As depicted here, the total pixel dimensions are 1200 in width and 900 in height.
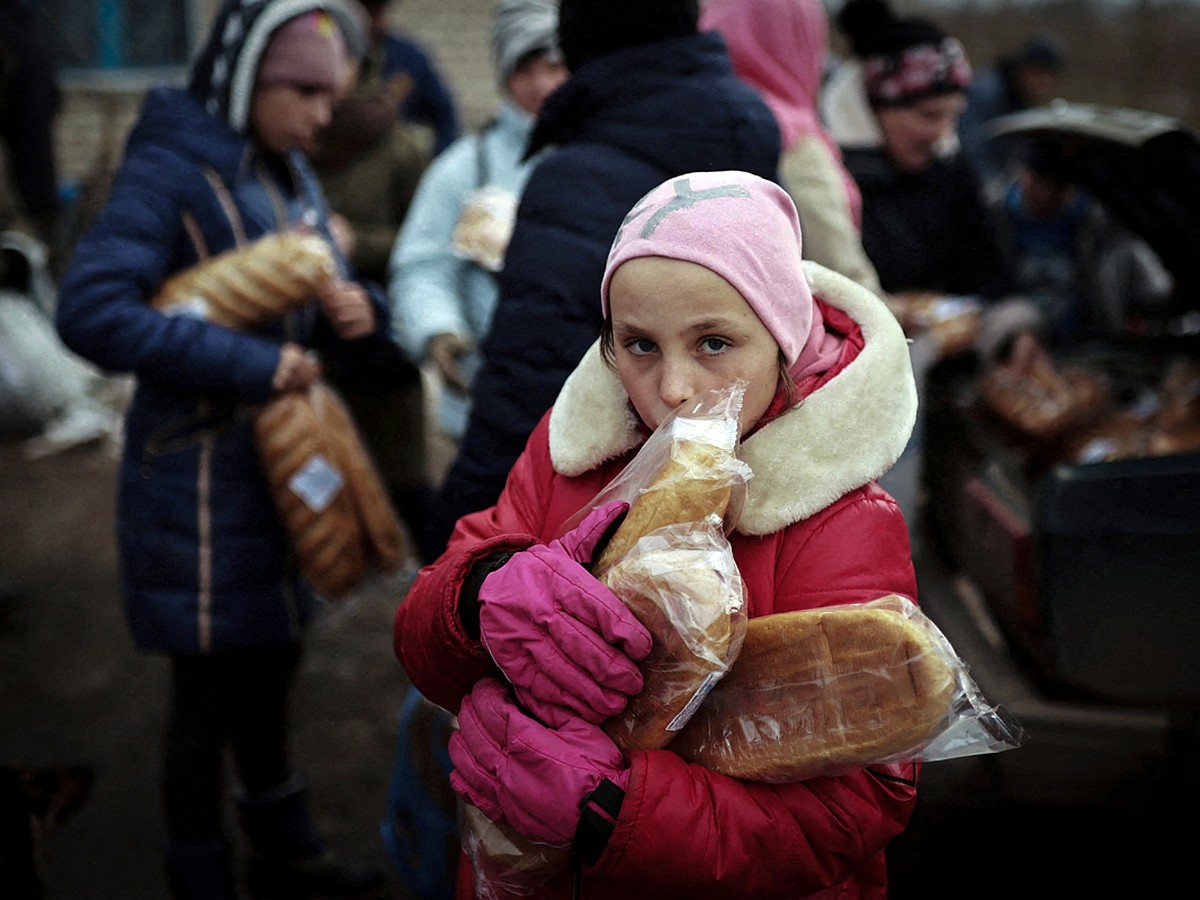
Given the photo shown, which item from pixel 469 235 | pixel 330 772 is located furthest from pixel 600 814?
pixel 330 772

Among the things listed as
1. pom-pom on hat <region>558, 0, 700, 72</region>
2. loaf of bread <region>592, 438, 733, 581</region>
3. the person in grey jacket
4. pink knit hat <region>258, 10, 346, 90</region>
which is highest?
pom-pom on hat <region>558, 0, 700, 72</region>

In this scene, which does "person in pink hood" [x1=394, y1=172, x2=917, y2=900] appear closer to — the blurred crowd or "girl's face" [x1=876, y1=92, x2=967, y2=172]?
the blurred crowd

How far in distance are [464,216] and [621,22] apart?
3.75 feet

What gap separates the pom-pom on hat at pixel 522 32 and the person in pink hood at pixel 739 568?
193 centimetres

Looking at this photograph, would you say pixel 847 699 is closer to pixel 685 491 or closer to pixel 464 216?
pixel 685 491

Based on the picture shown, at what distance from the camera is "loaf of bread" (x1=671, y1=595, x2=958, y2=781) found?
1222 mm

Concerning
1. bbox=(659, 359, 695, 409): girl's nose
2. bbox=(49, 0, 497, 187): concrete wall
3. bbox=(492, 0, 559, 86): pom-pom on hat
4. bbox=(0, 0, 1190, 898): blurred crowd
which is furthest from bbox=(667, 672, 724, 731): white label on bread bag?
bbox=(49, 0, 497, 187): concrete wall

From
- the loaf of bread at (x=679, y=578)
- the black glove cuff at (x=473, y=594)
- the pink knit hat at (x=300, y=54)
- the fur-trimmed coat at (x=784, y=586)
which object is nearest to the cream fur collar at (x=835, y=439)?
the fur-trimmed coat at (x=784, y=586)

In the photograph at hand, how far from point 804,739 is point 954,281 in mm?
2945

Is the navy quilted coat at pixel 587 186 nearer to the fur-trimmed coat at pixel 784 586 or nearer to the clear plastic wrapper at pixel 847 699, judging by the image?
the fur-trimmed coat at pixel 784 586

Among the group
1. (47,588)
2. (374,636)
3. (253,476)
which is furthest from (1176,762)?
(47,588)

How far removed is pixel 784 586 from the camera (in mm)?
1469

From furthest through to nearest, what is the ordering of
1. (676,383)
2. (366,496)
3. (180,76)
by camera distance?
(180,76) < (366,496) < (676,383)

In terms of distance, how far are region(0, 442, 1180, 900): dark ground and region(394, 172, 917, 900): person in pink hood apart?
1607 millimetres
